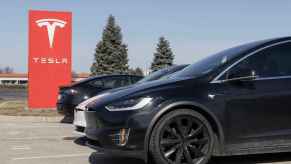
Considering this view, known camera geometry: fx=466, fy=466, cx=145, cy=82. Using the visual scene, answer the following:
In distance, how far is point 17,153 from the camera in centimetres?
733

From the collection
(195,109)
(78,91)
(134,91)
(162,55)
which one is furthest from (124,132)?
(162,55)

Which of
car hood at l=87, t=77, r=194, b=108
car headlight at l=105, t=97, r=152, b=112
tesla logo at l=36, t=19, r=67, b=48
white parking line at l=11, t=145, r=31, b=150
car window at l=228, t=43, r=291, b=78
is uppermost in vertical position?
tesla logo at l=36, t=19, r=67, b=48

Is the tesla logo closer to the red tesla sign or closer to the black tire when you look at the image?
the red tesla sign

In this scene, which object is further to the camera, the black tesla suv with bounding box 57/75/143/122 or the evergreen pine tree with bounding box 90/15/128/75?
the evergreen pine tree with bounding box 90/15/128/75

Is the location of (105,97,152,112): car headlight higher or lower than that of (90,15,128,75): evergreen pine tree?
lower

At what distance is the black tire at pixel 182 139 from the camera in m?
5.22

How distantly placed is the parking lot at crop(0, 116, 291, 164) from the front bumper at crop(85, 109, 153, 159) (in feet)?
3.39

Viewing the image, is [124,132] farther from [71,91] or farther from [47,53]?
[47,53]

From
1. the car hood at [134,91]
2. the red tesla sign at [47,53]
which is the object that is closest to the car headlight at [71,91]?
the red tesla sign at [47,53]

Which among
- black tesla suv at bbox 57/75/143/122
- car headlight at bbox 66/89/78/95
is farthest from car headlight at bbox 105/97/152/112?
car headlight at bbox 66/89/78/95

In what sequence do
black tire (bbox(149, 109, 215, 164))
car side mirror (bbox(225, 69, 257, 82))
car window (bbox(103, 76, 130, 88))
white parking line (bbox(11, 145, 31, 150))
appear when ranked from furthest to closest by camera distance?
car window (bbox(103, 76, 130, 88)), white parking line (bbox(11, 145, 31, 150)), car side mirror (bbox(225, 69, 257, 82)), black tire (bbox(149, 109, 215, 164))

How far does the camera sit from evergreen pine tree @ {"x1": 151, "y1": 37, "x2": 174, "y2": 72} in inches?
2215

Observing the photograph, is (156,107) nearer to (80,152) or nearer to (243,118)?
(243,118)

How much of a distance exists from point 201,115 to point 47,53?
511 inches
